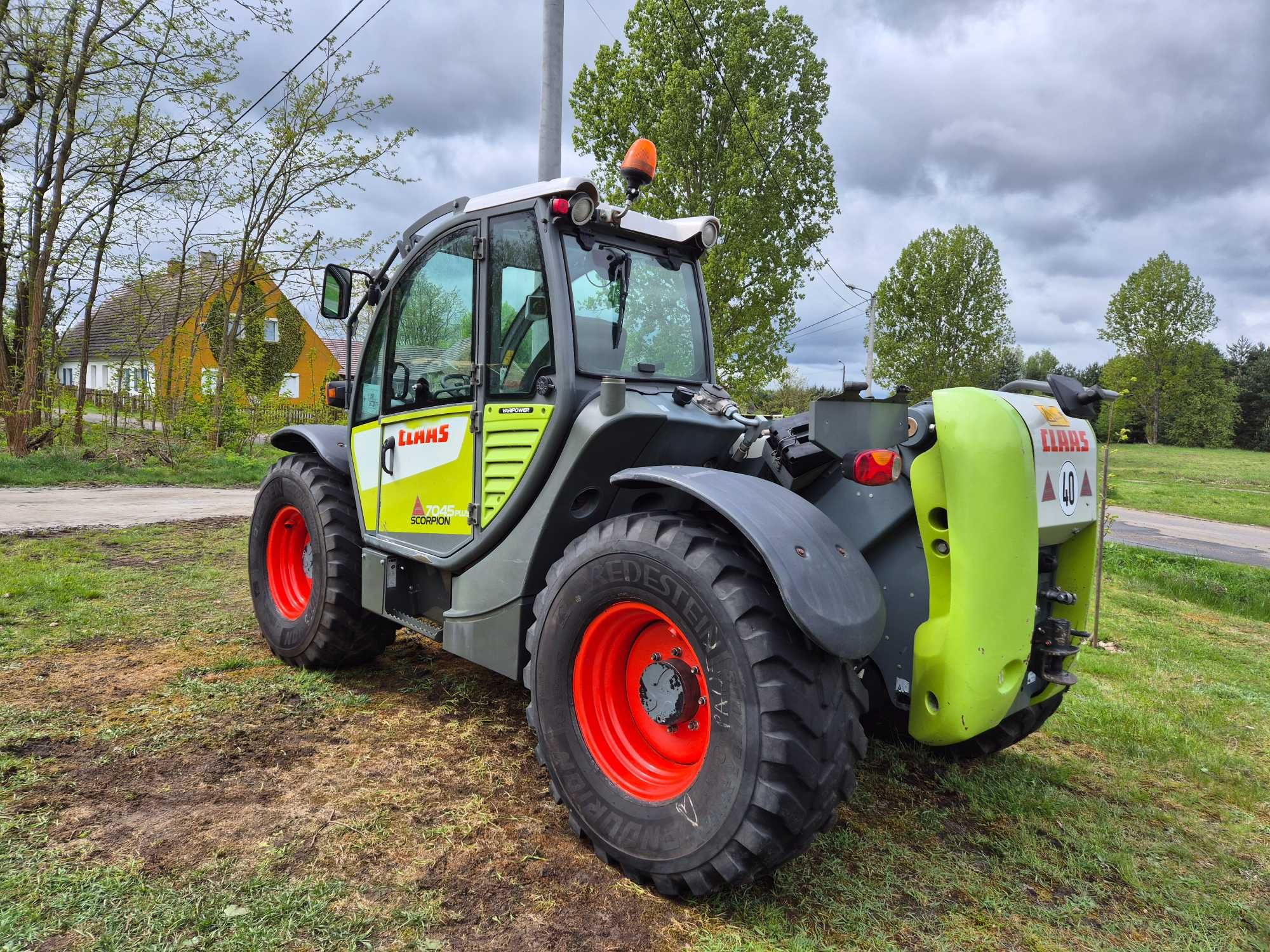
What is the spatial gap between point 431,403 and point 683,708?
187cm

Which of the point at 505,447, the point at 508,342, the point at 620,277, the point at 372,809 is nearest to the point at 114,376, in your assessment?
the point at 508,342

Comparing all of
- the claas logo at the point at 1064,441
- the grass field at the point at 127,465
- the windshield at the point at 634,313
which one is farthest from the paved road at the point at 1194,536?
the grass field at the point at 127,465

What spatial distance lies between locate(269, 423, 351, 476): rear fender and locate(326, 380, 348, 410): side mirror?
13cm

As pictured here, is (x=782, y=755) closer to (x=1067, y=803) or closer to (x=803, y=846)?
(x=803, y=846)

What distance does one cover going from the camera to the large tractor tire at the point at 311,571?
12.9ft

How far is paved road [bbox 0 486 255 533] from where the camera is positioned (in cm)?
850

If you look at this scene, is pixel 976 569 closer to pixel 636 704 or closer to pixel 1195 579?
pixel 636 704

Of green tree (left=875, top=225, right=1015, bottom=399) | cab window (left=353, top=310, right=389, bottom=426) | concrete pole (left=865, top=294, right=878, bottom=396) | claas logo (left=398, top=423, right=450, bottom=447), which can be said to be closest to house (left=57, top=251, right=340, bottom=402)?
cab window (left=353, top=310, right=389, bottom=426)

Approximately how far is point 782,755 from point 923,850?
103 cm

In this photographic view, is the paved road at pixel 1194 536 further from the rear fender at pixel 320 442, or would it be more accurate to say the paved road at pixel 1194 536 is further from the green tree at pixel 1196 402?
the green tree at pixel 1196 402

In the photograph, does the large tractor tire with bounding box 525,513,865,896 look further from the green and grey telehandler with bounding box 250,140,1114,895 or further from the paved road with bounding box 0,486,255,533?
the paved road with bounding box 0,486,255,533

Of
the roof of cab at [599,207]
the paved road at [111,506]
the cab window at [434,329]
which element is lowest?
the paved road at [111,506]

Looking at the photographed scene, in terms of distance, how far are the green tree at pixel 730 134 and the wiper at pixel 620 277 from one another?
34.4 feet

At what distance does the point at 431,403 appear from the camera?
354cm
